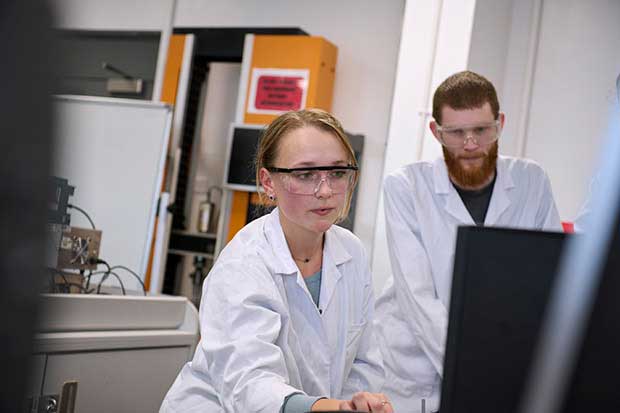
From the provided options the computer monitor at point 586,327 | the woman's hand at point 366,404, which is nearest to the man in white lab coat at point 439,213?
the woman's hand at point 366,404

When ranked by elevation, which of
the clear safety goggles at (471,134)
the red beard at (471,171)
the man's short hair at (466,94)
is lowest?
the red beard at (471,171)

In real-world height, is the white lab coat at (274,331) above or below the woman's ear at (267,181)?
below

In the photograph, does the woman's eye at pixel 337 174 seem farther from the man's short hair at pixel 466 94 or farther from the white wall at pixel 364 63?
the white wall at pixel 364 63

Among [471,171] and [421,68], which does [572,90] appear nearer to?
[421,68]

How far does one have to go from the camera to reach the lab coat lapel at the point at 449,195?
1.73 m

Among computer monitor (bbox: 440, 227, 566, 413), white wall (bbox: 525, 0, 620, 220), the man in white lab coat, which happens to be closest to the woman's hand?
computer monitor (bbox: 440, 227, 566, 413)

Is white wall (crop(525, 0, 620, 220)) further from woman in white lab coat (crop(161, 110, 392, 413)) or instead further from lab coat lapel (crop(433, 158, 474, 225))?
woman in white lab coat (crop(161, 110, 392, 413))

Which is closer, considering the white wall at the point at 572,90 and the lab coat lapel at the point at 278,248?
the lab coat lapel at the point at 278,248

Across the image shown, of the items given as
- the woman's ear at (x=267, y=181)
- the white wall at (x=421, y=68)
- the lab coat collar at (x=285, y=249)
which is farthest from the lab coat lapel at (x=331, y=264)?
the white wall at (x=421, y=68)

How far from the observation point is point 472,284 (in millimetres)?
594

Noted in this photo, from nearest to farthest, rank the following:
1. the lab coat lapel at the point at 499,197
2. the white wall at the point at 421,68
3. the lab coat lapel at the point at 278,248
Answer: the lab coat lapel at the point at 278,248
the lab coat lapel at the point at 499,197
the white wall at the point at 421,68

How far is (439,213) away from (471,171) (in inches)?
5.1

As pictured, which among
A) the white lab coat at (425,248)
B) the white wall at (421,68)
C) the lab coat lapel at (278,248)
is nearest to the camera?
the lab coat lapel at (278,248)

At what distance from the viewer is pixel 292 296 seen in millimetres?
1323
